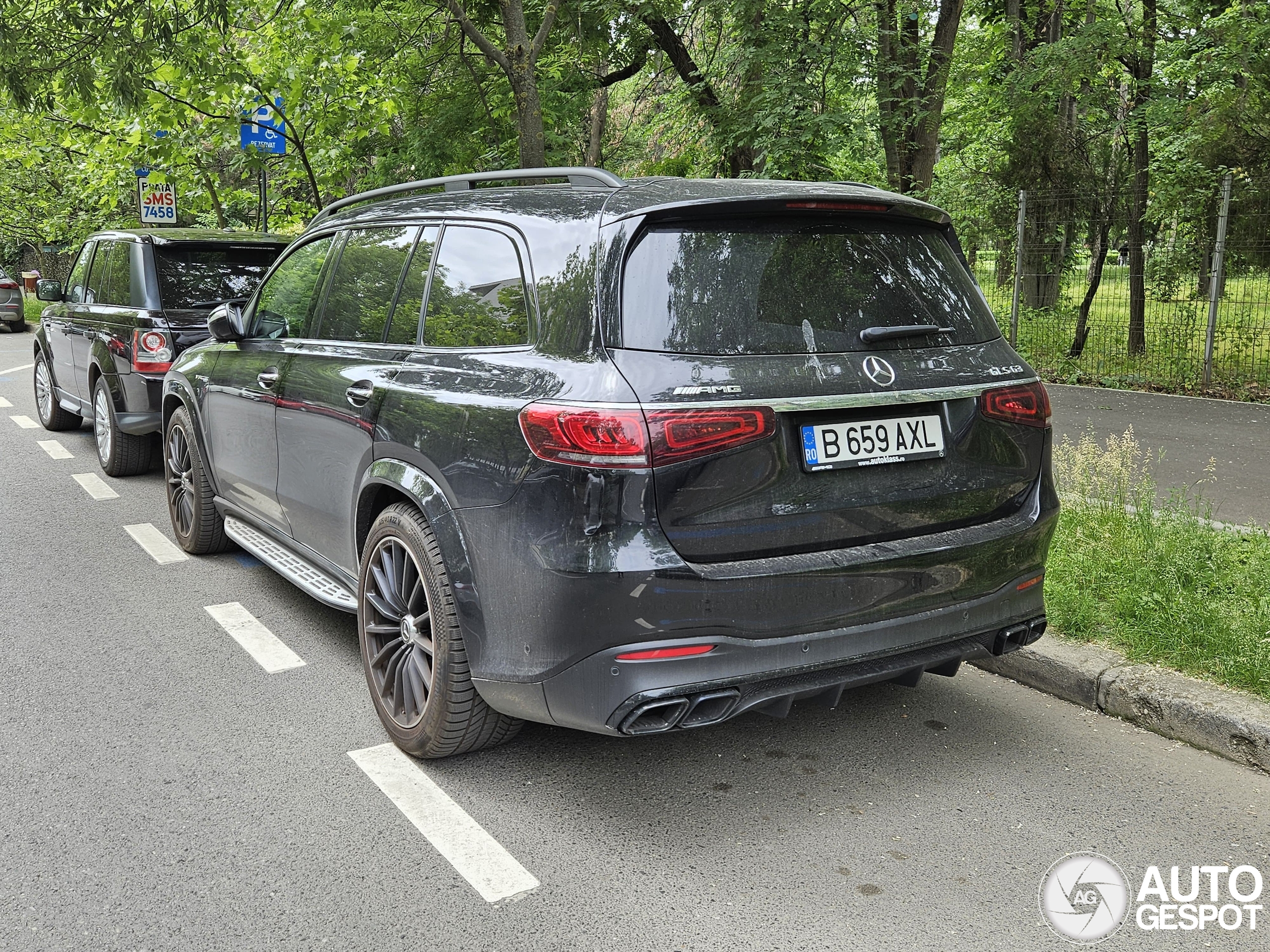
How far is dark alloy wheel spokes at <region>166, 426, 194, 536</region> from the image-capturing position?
6.32m

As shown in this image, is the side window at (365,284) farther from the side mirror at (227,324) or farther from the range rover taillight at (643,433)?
the range rover taillight at (643,433)

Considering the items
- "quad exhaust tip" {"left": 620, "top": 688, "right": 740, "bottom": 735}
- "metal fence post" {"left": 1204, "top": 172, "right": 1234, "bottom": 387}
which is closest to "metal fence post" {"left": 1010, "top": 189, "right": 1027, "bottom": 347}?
"metal fence post" {"left": 1204, "top": 172, "right": 1234, "bottom": 387}

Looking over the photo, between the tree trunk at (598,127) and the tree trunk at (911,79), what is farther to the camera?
the tree trunk at (598,127)

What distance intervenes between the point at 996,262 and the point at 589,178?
11.8 metres

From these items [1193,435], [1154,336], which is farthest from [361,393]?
[1154,336]

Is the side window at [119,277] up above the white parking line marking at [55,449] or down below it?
above

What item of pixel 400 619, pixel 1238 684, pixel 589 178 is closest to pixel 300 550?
pixel 400 619

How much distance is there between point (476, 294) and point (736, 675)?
150 centimetres

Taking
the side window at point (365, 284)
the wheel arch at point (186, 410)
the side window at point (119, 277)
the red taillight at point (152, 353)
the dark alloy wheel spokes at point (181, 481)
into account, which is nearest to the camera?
the side window at point (365, 284)

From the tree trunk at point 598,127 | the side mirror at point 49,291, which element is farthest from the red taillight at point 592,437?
the tree trunk at point 598,127

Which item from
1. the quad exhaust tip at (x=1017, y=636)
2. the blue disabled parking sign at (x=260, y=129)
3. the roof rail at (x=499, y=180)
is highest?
the blue disabled parking sign at (x=260, y=129)

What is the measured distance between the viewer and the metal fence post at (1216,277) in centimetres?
1195

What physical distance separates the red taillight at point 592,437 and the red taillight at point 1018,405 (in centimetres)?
118

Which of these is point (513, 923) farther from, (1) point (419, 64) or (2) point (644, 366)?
(1) point (419, 64)
